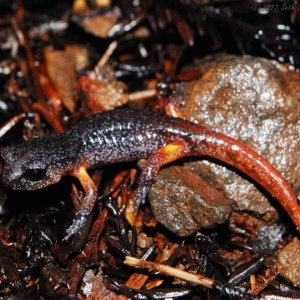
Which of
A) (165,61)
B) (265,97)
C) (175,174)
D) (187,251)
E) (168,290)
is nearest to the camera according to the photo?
(168,290)

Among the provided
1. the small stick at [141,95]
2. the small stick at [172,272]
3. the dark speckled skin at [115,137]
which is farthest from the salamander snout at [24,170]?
the small stick at [141,95]

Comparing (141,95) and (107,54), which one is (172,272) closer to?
(141,95)

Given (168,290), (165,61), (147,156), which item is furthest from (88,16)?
(168,290)

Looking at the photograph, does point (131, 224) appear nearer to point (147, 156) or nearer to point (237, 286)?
point (147, 156)

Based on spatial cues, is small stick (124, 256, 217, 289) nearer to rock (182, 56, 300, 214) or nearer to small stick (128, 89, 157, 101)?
rock (182, 56, 300, 214)

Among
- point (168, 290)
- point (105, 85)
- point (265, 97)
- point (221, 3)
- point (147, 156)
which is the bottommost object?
point (168, 290)

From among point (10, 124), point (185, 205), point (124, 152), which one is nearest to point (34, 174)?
point (10, 124)

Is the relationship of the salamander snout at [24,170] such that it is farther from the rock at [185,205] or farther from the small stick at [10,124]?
the rock at [185,205]

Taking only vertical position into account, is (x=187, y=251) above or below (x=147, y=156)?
below
